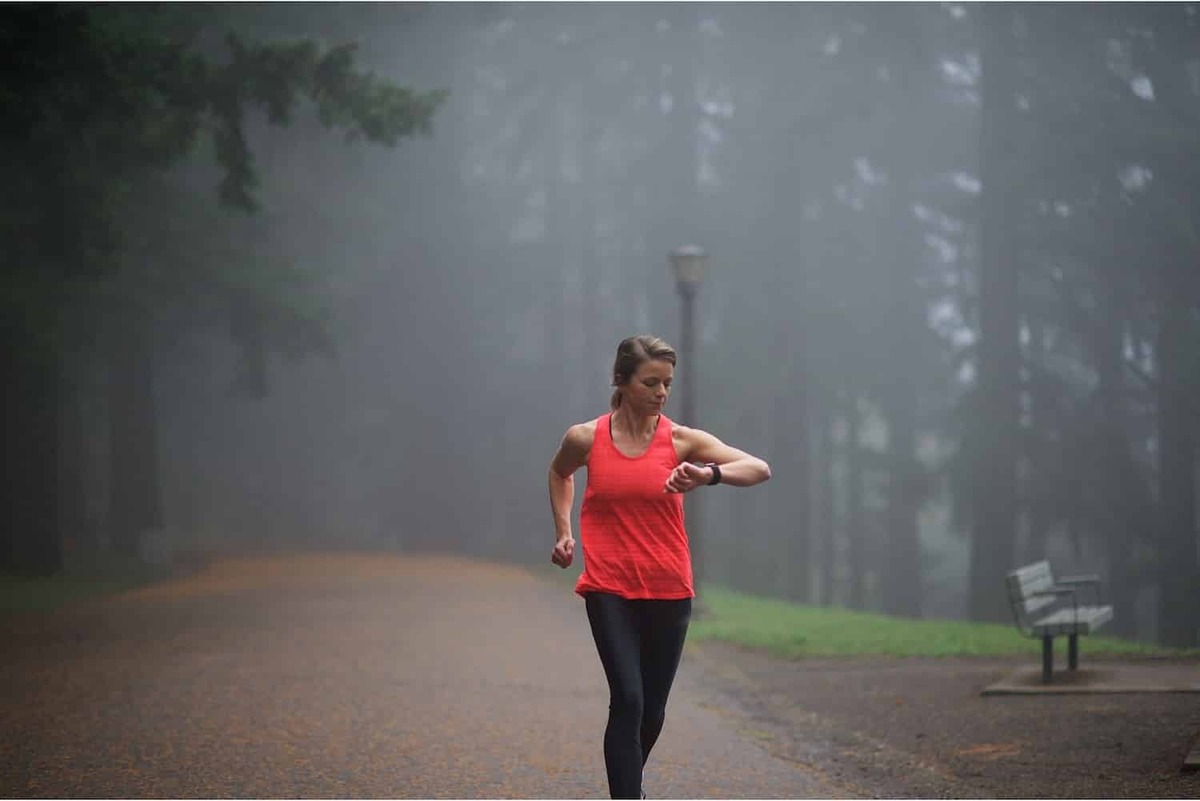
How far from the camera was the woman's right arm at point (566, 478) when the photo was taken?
600 centimetres

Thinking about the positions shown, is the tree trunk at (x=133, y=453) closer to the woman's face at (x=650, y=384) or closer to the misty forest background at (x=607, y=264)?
the misty forest background at (x=607, y=264)

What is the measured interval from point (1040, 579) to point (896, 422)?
27.9 metres

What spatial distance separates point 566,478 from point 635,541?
1.84 ft

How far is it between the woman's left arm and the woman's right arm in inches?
15.3

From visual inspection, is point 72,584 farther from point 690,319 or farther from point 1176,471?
point 1176,471

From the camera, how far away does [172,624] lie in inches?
653

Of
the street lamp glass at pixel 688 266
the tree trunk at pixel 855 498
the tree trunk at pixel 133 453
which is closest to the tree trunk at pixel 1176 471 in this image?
the street lamp glass at pixel 688 266

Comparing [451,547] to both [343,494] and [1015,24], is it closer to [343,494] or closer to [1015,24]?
[343,494]

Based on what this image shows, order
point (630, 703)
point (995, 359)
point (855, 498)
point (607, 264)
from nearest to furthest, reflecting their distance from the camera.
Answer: point (630, 703) → point (995, 359) → point (855, 498) → point (607, 264)

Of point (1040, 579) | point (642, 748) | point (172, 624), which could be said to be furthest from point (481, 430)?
point (642, 748)

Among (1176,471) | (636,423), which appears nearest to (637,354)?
(636,423)

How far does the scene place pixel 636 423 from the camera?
5.98m

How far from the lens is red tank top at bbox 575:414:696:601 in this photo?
587cm

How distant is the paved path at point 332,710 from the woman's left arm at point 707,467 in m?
2.43
